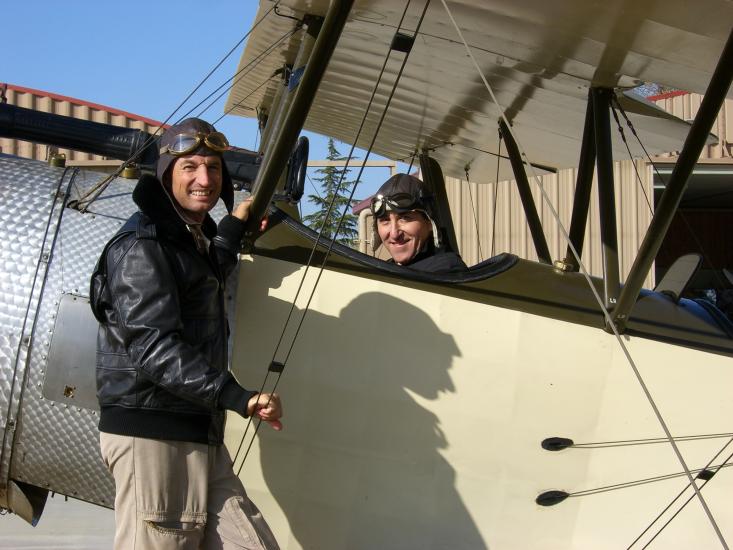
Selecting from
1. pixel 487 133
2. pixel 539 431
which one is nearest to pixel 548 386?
pixel 539 431

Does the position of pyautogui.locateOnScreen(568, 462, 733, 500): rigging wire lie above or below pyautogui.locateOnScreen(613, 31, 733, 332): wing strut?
below

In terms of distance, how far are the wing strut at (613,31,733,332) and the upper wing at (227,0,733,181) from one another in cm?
29

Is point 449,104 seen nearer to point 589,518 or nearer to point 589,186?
point 589,186

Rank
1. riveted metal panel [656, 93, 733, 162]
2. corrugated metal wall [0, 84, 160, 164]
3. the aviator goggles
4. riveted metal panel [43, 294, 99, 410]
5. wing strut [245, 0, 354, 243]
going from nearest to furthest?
wing strut [245, 0, 354, 243]
riveted metal panel [43, 294, 99, 410]
the aviator goggles
riveted metal panel [656, 93, 733, 162]
corrugated metal wall [0, 84, 160, 164]

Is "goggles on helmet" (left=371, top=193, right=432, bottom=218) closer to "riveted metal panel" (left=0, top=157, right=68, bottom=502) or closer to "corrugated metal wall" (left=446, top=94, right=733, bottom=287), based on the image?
"riveted metal panel" (left=0, top=157, right=68, bottom=502)

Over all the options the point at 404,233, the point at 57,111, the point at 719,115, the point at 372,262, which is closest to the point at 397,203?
the point at 404,233

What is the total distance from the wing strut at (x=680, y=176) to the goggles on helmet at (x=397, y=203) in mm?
1028

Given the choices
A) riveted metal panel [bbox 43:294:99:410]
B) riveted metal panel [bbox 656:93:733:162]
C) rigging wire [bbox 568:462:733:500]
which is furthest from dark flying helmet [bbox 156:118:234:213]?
riveted metal panel [bbox 656:93:733:162]

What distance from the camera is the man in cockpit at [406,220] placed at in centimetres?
379

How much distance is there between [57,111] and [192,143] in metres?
13.0

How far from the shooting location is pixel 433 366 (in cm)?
313

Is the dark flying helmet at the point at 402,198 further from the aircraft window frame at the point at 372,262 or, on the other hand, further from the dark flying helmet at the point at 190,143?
the dark flying helmet at the point at 190,143

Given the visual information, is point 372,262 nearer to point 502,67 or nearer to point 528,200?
point 502,67

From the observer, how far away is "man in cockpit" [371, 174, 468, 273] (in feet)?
12.4
